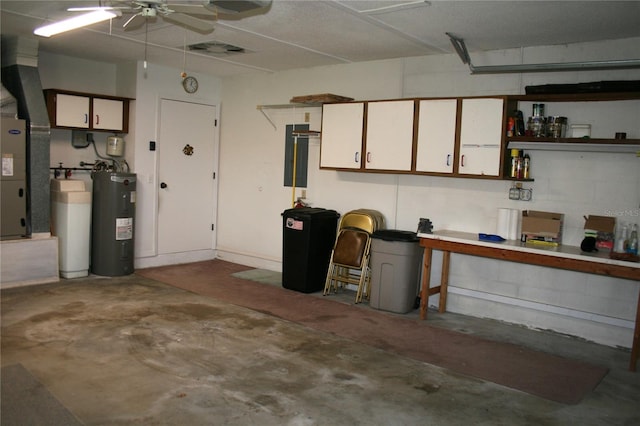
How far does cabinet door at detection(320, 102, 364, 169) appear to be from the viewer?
615 cm

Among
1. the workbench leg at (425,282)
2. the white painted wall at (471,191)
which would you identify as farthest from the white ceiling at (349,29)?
the workbench leg at (425,282)

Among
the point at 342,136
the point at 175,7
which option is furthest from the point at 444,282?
the point at 175,7

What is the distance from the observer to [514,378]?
404cm

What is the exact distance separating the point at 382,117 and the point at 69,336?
3.86 m

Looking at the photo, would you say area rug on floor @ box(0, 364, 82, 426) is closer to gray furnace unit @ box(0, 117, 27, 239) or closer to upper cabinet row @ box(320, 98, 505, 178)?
Answer: gray furnace unit @ box(0, 117, 27, 239)

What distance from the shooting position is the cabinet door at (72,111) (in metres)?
6.62

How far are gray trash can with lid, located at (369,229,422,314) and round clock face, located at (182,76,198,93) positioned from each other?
379 cm

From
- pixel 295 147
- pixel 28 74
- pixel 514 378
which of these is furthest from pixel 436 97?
pixel 28 74

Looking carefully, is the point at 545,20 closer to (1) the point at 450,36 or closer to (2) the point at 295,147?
(1) the point at 450,36

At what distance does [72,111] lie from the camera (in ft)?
22.1

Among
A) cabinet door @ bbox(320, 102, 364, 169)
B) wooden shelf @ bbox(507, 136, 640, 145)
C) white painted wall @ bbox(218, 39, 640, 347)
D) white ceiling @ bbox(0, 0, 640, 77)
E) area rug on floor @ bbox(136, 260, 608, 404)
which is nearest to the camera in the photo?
area rug on floor @ bbox(136, 260, 608, 404)

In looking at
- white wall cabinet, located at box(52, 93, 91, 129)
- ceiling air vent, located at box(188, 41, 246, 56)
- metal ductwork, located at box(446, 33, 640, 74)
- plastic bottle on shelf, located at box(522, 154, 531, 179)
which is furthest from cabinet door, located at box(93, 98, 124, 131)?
plastic bottle on shelf, located at box(522, 154, 531, 179)

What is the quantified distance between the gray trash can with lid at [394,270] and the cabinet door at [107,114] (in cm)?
394

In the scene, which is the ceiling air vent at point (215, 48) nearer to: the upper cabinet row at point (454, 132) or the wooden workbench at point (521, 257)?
the upper cabinet row at point (454, 132)
